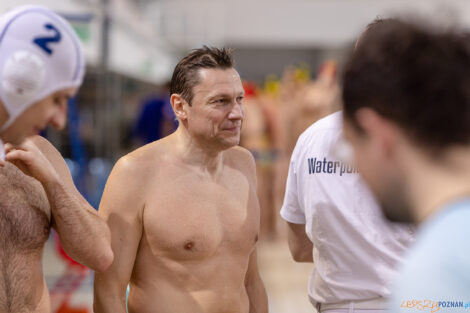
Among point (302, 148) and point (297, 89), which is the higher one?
point (302, 148)

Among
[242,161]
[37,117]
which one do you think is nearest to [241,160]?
[242,161]

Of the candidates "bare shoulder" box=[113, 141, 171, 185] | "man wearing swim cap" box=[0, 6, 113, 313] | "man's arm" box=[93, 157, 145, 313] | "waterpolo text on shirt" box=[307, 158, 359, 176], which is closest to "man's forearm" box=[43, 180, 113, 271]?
"man wearing swim cap" box=[0, 6, 113, 313]

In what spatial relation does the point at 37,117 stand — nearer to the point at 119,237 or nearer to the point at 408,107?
the point at 119,237

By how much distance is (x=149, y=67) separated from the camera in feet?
35.5

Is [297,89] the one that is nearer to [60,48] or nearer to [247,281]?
[247,281]

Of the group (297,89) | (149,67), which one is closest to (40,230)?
(297,89)

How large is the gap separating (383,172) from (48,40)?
87 cm

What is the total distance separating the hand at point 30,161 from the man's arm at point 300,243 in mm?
1077

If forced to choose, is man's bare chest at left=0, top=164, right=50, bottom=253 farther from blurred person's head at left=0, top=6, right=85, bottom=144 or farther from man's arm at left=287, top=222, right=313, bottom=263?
man's arm at left=287, top=222, right=313, bottom=263

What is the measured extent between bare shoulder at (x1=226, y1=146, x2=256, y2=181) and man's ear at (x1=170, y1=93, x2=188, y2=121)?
0.96 ft

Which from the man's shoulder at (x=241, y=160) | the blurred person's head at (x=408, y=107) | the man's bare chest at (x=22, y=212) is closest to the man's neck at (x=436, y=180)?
the blurred person's head at (x=408, y=107)

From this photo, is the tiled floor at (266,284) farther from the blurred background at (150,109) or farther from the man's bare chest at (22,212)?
the man's bare chest at (22,212)

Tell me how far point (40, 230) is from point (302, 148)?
1025mm

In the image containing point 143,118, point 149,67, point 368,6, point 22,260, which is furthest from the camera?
point 368,6
